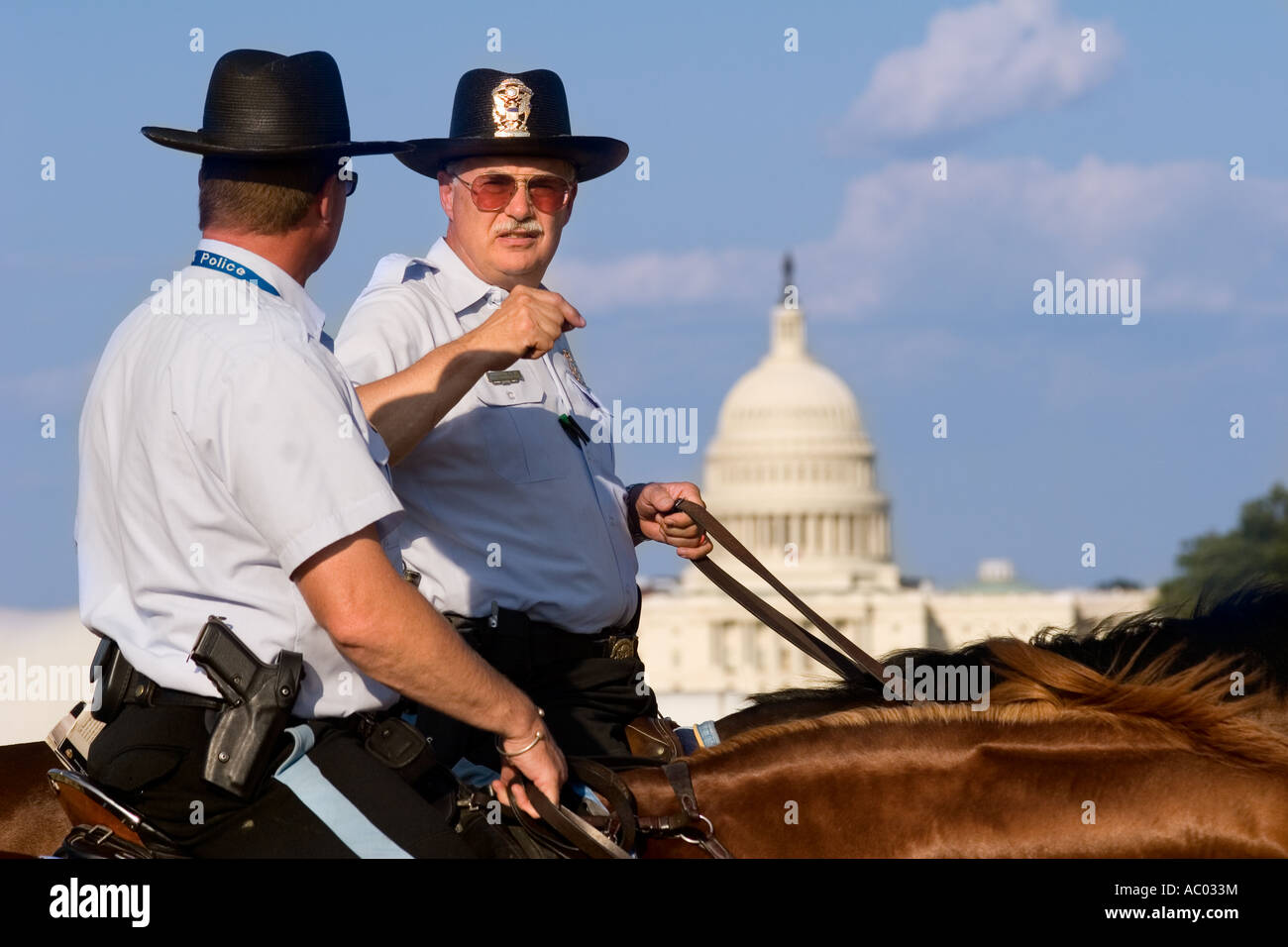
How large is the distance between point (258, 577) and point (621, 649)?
177cm

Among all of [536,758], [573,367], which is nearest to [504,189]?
[573,367]

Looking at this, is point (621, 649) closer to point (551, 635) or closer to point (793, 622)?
point (551, 635)

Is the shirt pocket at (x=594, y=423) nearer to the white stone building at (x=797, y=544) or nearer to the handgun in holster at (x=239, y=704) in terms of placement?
the handgun in holster at (x=239, y=704)

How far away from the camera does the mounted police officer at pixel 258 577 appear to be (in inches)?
159

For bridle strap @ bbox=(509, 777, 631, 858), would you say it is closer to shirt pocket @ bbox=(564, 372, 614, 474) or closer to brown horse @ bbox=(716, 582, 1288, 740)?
brown horse @ bbox=(716, 582, 1288, 740)

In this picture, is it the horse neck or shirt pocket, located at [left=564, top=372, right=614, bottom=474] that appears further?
shirt pocket, located at [left=564, top=372, right=614, bottom=474]

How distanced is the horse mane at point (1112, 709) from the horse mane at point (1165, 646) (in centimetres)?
7

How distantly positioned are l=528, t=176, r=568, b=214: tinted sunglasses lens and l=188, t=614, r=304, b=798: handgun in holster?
89.3 inches

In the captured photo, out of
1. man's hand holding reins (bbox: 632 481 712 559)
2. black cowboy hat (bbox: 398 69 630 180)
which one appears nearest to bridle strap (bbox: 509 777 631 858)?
man's hand holding reins (bbox: 632 481 712 559)

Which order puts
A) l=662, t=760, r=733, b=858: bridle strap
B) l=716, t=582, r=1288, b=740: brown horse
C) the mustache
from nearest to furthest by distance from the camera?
l=662, t=760, r=733, b=858: bridle strap, l=716, t=582, r=1288, b=740: brown horse, the mustache

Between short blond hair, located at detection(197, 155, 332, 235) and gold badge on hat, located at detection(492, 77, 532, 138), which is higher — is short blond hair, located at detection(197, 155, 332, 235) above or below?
below

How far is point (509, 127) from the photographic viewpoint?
604 cm

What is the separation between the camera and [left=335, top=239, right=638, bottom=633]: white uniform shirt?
539cm
